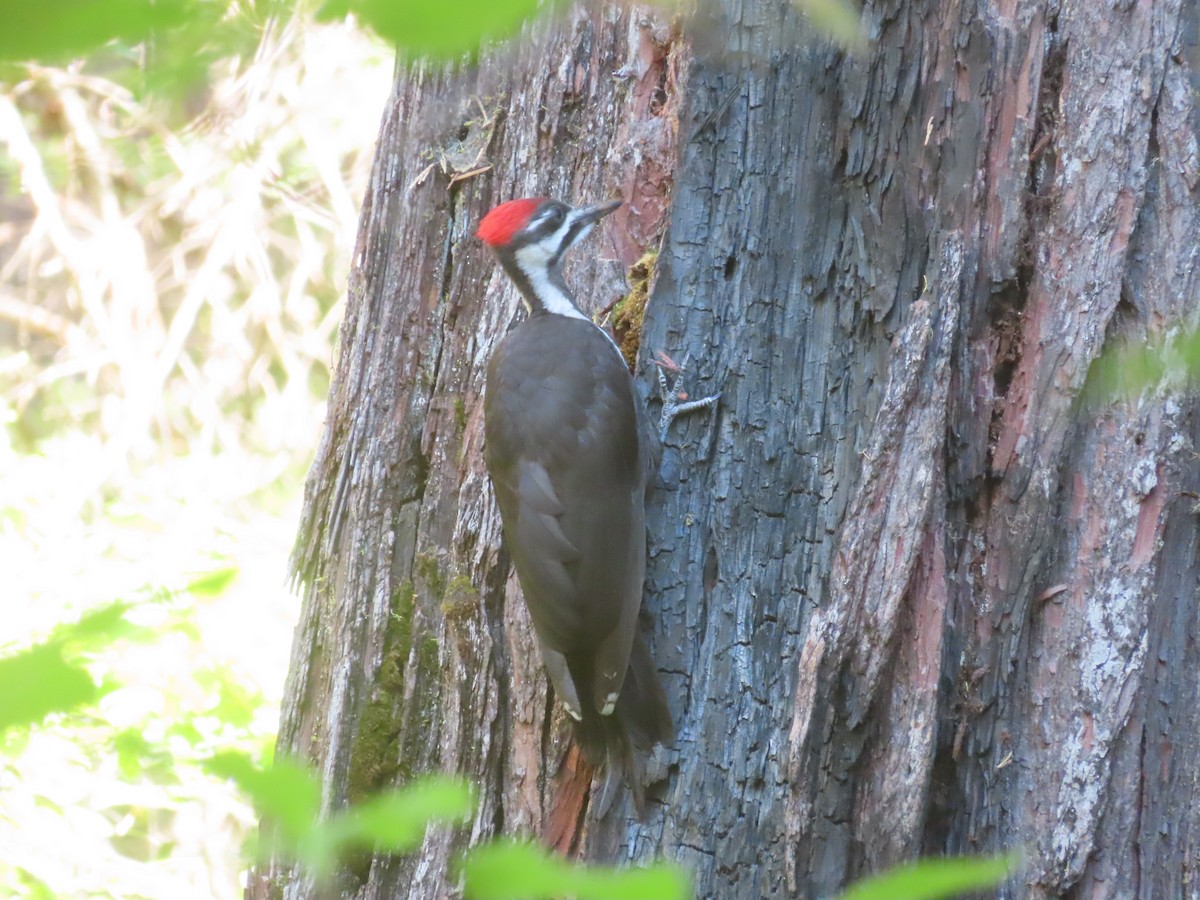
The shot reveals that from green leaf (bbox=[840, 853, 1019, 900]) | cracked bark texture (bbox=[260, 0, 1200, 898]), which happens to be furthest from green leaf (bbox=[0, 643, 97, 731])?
cracked bark texture (bbox=[260, 0, 1200, 898])

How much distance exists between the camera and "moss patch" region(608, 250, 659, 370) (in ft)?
8.92

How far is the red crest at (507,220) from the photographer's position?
2.70 metres

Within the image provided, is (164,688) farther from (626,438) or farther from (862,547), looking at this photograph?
(862,547)

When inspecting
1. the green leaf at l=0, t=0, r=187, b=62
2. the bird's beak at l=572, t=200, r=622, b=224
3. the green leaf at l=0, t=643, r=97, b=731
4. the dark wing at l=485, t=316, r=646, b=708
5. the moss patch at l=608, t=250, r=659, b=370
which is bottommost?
the green leaf at l=0, t=643, r=97, b=731

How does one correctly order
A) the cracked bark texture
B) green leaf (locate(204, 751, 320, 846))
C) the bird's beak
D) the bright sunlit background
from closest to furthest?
1. green leaf (locate(204, 751, 320, 846))
2. the cracked bark texture
3. the bird's beak
4. the bright sunlit background

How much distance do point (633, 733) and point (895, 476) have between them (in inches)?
28.2

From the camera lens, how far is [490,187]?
9.80 feet

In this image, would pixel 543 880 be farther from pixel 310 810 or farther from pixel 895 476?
pixel 895 476

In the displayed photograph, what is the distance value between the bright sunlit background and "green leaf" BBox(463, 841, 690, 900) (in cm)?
356

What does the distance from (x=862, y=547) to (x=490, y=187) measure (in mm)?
1429

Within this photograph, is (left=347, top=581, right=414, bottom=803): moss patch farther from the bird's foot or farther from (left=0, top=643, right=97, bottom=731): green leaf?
(left=0, top=643, right=97, bottom=731): green leaf

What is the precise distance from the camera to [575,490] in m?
2.70

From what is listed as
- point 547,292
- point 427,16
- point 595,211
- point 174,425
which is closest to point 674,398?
point 595,211

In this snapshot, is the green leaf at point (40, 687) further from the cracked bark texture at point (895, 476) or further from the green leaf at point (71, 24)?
the cracked bark texture at point (895, 476)
